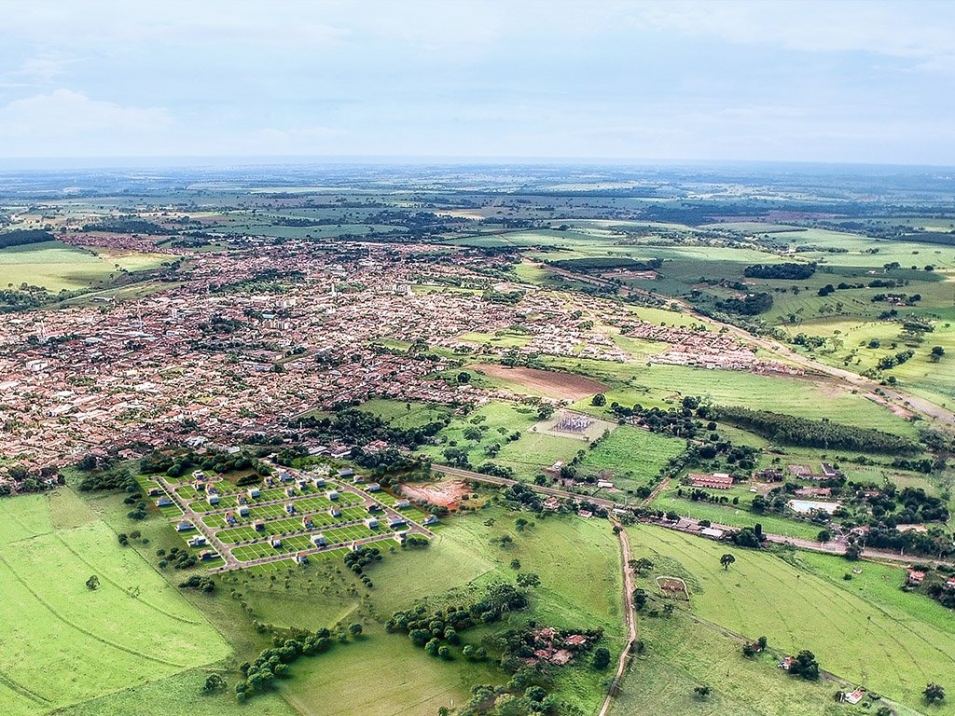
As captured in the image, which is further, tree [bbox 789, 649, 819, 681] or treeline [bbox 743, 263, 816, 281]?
treeline [bbox 743, 263, 816, 281]

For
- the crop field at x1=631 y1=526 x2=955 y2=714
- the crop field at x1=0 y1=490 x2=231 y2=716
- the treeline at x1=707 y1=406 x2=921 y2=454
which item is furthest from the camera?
the treeline at x1=707 y1=406 x2=921 y2=454

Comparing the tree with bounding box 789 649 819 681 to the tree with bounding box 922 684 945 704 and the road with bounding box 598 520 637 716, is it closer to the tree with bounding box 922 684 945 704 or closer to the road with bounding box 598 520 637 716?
the tree with bounding box 922 684 945 704

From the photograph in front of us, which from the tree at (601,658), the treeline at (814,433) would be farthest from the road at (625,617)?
the treeline at (814,433)

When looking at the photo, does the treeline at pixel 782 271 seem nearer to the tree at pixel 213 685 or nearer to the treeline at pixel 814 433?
the treeline at pixel 814 433

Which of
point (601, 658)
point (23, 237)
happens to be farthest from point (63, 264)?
point (601, 658)

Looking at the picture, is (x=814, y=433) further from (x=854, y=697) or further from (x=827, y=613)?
(x=854, y=697)

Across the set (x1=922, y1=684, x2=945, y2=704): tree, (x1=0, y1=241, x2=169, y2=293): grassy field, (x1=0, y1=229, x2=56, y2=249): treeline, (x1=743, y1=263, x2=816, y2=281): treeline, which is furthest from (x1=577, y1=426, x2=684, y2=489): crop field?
(x1=0, y1=229, x2=56, y2=249): treeline
